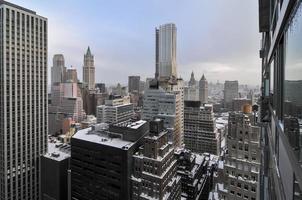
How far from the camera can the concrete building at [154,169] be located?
35.1 ft

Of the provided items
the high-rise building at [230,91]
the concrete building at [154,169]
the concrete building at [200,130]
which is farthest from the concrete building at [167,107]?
the high-rise building at [230,91]

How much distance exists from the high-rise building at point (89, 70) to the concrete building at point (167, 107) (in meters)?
44.7

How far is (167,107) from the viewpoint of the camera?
2453cm

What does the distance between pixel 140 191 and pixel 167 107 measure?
45.9 feet

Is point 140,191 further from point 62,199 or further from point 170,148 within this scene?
point 62,199

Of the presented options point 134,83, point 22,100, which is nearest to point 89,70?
point 134,83

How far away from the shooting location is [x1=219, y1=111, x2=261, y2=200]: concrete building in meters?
6.88

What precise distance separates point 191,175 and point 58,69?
58849 mm

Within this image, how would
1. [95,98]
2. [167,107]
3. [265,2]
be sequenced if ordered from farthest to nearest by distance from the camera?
[95,98] < [167,107] < [265,2]

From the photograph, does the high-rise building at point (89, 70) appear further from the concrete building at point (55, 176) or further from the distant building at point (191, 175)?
the distant building at point (191, 175)

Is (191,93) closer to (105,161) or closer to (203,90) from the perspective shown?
(203,90)

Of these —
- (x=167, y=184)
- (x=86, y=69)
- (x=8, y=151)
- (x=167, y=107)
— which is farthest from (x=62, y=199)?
(x=86, y=69)

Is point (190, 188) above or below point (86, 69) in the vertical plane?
below

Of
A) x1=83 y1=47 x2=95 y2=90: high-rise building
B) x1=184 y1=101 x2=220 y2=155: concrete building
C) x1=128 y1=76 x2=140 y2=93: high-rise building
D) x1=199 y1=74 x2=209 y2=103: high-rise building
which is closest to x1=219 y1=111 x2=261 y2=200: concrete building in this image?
x1=184 y1=101 x2=220 y2=155: concrete building
